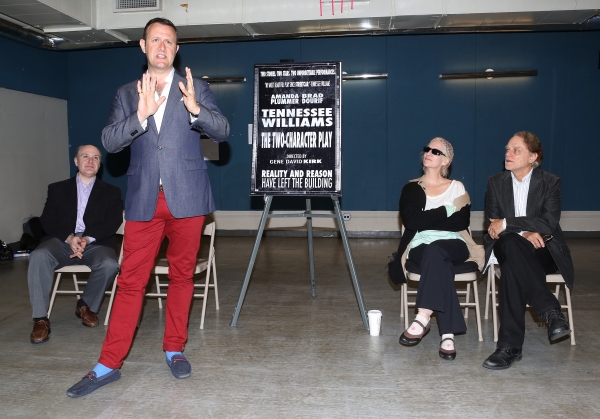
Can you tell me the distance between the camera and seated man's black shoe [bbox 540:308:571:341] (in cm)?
347

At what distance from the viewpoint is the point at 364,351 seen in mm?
3719

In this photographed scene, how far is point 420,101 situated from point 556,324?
5.72 meters

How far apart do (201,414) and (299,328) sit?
154 centimetres

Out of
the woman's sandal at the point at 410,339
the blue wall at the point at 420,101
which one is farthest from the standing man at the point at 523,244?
the blue wall at the point at 420,101

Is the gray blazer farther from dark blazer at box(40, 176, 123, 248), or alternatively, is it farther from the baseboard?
the baseboard

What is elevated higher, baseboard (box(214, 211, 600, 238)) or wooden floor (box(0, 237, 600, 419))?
baseboard (box(214, 211, 600, 238))

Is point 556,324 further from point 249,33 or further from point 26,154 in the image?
point 26,154

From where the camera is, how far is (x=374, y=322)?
159 inches

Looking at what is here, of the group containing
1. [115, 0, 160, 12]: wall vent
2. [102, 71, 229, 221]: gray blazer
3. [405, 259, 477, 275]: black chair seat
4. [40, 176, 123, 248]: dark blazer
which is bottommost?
[405, 259, 477, 275]: black chair seat

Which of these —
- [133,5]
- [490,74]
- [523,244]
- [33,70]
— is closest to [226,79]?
[133,5]

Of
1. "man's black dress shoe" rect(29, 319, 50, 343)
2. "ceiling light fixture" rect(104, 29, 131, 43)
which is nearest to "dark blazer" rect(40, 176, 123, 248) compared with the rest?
"man's black dress shoe" rect(29, 319, 50, 343)

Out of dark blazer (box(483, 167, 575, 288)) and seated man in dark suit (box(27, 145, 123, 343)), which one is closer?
dark blazer (box(483, 167, 575, 288))

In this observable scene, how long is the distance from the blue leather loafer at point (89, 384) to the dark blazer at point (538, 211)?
2493 mm

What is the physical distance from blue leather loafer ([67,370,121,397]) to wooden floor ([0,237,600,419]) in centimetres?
4
